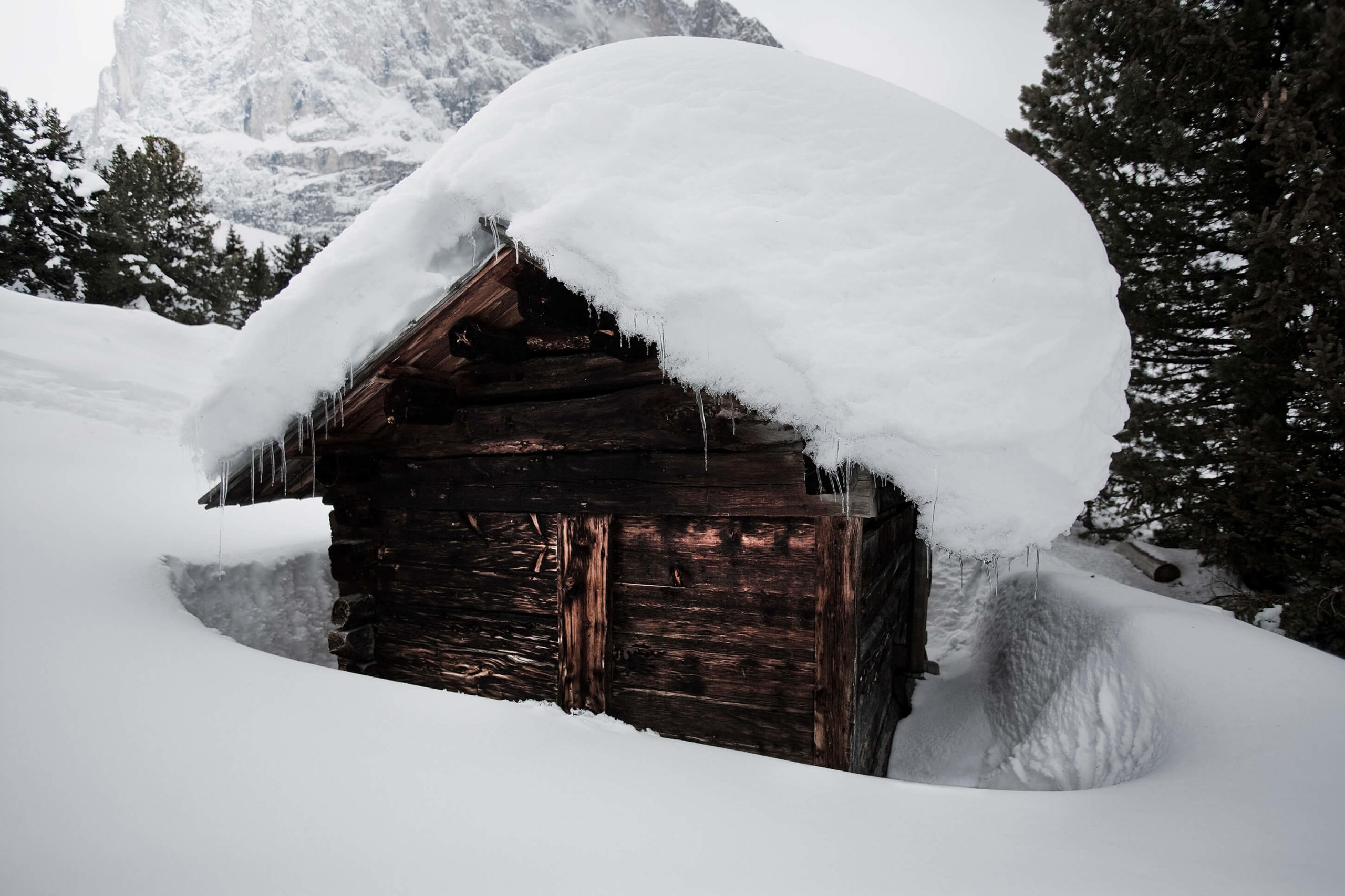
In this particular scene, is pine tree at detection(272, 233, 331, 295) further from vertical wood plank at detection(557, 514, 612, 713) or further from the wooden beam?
vertical wood plank at detection(557, 514, 612, 713)

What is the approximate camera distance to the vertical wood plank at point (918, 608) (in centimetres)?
695

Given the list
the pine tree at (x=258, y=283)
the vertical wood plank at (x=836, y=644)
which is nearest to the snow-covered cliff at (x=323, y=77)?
the pine tree at (x=258, y=283)

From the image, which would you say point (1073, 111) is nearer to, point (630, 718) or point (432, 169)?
point (432, 169)

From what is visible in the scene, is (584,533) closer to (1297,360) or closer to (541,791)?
(541,791)

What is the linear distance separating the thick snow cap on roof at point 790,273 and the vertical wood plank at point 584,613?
1.36m

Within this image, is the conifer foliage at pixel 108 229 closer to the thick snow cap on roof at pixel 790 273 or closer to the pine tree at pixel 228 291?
the pine tree at pixel 228 291

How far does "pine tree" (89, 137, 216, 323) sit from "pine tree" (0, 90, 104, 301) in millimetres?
492

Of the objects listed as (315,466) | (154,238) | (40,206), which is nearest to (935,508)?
(315,466)

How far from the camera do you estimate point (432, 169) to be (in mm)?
2738

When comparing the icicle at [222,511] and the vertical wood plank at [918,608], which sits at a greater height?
the icicle at [222,511]

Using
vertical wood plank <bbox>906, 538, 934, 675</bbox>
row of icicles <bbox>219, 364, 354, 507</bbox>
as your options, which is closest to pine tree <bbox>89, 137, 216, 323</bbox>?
row of icicles <bbox>219, 364, 354, 507</bbox>

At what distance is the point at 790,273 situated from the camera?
2.43 m

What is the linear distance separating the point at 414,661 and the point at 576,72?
3830mm

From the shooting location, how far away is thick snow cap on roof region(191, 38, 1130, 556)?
7.63 ft
